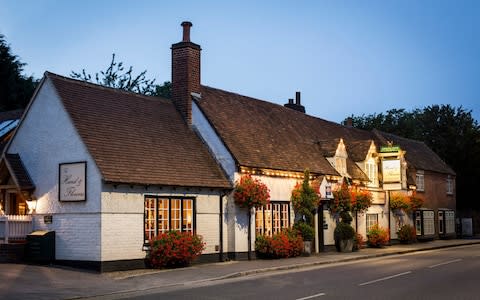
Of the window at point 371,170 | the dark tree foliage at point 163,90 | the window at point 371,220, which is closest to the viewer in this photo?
the window at point 371,170

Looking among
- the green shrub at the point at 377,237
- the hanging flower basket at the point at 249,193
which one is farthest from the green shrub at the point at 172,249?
the green shrub at the point at 377,237

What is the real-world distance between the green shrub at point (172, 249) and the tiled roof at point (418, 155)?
2519 centimetres

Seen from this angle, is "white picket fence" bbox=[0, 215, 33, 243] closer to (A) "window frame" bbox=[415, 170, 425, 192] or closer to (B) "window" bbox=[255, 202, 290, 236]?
(B) "window" bbox=[255, 202, 290, 236]

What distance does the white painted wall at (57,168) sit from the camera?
69.5 ft

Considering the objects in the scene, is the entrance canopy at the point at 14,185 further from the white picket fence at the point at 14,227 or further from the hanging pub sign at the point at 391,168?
the hanging pub sign at the point at 391,168

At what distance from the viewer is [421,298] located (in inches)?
546

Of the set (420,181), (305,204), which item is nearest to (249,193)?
(305,204)

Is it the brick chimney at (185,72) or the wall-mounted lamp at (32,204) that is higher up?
the brick chimney at (185,72)

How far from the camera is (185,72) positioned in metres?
28.1

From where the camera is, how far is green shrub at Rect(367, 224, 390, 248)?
35438 millimetres

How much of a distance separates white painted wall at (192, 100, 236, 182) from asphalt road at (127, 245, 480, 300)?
19.5ft

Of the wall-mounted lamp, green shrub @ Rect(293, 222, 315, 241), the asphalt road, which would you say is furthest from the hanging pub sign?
the wall-mounted lamp

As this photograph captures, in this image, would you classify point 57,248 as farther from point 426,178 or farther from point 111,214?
point 426,178

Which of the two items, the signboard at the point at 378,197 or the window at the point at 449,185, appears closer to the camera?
the signboard at the point at 378,197
